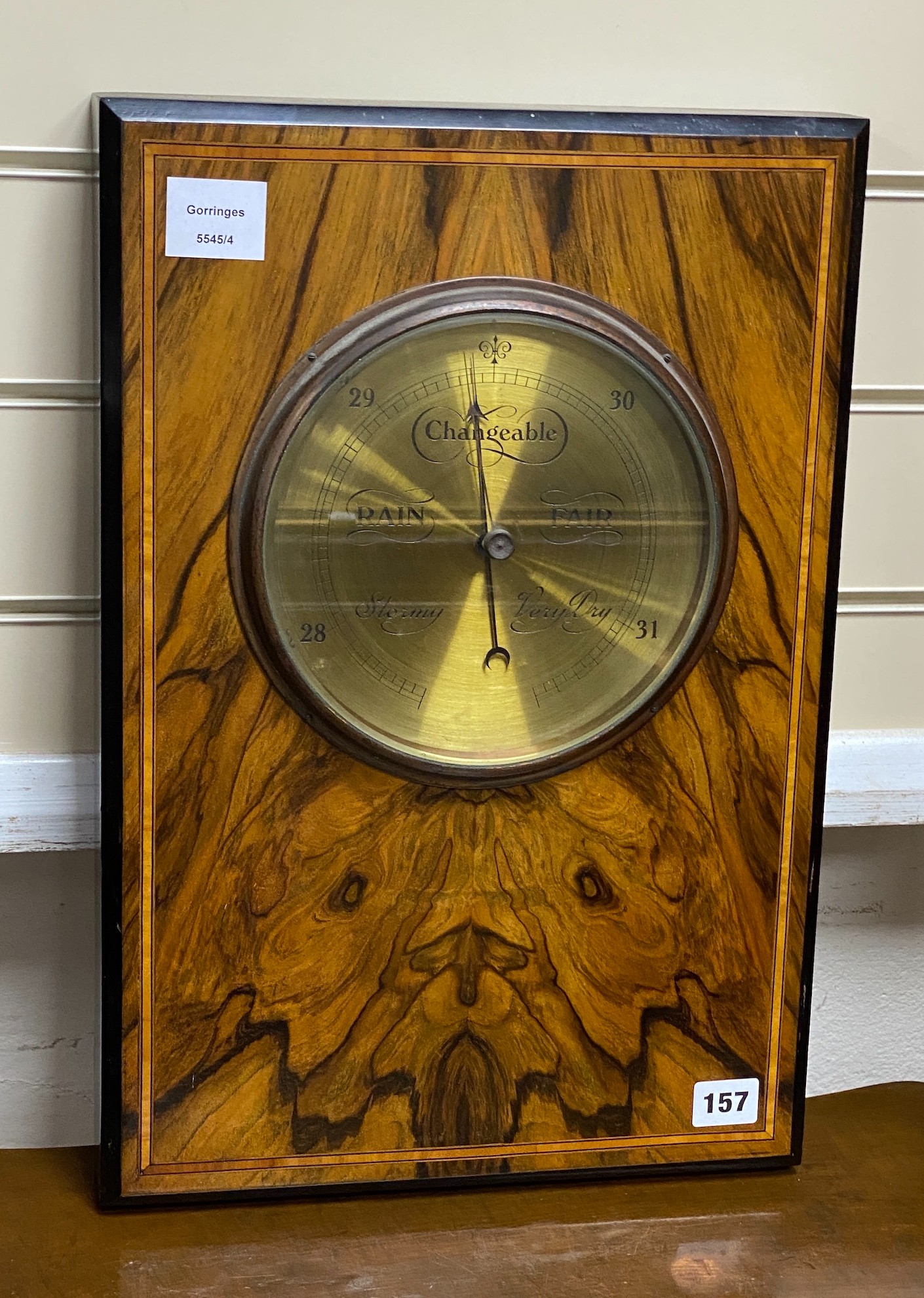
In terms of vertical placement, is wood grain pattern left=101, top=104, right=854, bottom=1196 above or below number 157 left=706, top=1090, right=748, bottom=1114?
above

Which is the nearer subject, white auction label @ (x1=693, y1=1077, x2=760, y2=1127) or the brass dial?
the brass dial

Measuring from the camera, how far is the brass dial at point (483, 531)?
3.75 feet

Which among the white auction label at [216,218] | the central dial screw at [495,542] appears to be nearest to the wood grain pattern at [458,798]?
the white auction label at [216,218]

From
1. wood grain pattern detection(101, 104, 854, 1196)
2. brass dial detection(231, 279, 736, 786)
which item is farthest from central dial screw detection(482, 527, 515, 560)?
wood grain pattern detection(101, 104, 854, 1196)

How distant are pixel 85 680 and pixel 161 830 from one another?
20cm

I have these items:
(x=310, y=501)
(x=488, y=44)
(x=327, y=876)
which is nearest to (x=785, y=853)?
(x=327, y=876)

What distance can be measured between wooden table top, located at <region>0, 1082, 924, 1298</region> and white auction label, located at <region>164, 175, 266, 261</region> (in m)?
0.91

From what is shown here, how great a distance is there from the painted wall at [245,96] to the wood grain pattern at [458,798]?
0.12 m

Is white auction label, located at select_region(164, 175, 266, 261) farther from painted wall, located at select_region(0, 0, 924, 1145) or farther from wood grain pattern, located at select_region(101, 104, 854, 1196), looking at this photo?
painted wall, located at select_region(0, 0, 924, 1145)

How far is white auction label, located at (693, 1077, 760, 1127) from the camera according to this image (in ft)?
4.22

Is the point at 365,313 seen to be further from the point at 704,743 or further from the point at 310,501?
the point at 704,743

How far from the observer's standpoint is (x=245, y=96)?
3.87ft

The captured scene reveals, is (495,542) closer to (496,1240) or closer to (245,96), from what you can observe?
(245,96)

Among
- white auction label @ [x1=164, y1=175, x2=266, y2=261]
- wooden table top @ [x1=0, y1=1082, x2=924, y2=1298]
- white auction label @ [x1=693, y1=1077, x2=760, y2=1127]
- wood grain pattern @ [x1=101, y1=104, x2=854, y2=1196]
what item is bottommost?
wooden table top @ [x1=0, y1=1082, x2=924, y2=1298]
